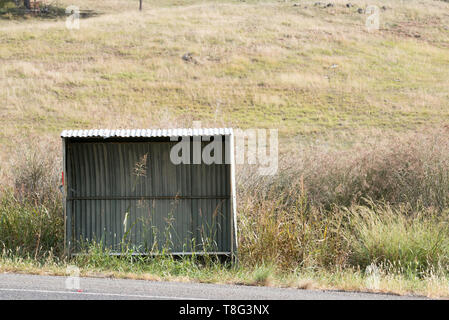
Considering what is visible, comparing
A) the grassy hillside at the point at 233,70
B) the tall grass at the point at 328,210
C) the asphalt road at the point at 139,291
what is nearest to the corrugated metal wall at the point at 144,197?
the tall grass at the point at 328,210

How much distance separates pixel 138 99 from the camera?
104 feet

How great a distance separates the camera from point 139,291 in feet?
24.7

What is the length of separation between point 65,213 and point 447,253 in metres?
6.90

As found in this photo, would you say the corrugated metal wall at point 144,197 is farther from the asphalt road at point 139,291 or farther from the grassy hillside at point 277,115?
the asphalt road at point 139,291

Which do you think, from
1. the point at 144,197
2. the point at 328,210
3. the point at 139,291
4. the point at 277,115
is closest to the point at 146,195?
the point at 144,197

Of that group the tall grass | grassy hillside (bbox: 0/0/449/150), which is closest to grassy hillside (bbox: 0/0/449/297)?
the tall grass

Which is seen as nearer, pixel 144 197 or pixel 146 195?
pixel 144 197

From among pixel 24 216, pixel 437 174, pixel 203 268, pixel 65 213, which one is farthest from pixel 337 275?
pixel 24 216

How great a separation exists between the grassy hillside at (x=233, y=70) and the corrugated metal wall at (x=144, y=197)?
11.7 ft

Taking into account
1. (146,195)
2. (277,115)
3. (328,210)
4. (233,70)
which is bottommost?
(277,115)

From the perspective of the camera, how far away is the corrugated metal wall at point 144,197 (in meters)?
11.0

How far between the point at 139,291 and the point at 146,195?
152 inches

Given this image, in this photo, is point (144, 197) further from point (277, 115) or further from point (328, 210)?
point (277, 115)

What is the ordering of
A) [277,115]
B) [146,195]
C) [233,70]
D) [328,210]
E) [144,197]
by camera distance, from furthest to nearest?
1. [233,70]
2. [277,115]
3. [328,210]
4. [146,195]
5. [144,197]
